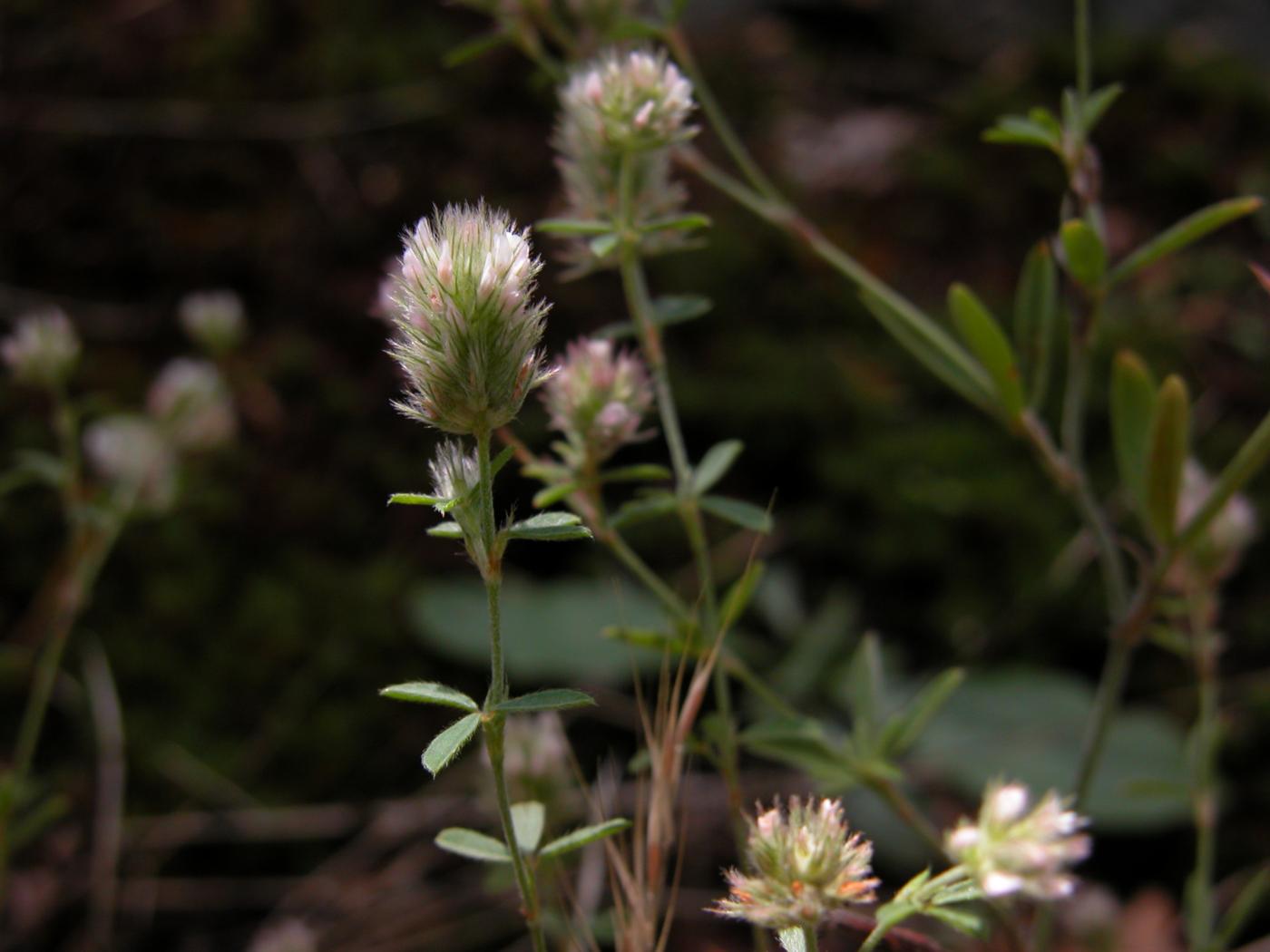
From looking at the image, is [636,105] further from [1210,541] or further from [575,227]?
[1210,541]

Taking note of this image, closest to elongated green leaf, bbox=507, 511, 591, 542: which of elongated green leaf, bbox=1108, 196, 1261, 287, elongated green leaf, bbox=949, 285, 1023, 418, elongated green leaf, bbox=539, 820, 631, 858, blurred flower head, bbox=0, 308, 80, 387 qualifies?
elongated green leaf, bbox=539, 820, 631, 858

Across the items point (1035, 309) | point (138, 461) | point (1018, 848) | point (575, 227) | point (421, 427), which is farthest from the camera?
point (421, 427)

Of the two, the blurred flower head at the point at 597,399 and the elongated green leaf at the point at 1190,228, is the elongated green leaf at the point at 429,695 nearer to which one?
Answer: the blurred flower head at the point at 597,399

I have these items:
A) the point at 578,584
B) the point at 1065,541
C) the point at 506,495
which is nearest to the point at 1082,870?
the point at 1065,541

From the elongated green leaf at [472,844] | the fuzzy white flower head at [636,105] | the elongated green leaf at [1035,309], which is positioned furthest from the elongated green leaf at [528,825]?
the elongated green leaf at [1035,309]

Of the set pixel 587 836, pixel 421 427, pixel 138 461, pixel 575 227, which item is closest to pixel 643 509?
pixel 575 227

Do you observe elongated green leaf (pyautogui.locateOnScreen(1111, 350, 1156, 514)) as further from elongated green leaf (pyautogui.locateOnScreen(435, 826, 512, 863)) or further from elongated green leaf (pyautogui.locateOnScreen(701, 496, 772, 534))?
elongated green leaf (pyautogui.locateOnScreen(435, 826, 512, 863))
